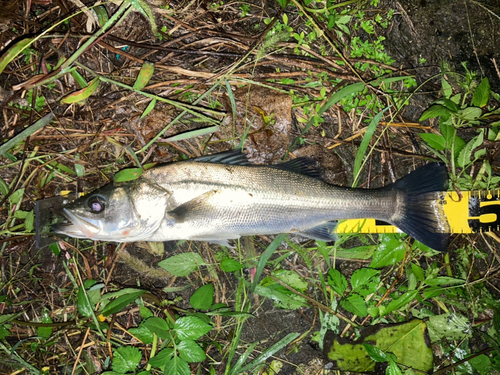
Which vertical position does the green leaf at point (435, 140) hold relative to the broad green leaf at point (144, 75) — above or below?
below

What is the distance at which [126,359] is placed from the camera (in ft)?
10.3

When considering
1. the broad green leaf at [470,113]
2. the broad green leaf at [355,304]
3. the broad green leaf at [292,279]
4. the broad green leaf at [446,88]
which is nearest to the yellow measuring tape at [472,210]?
the broad green leaf at [470,113]

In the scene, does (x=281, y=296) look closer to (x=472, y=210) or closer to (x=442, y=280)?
(x=442, y=280)

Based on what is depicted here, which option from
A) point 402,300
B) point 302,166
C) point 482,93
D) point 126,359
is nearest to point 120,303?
point 126,359

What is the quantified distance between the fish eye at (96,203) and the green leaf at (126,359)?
4.66 ft

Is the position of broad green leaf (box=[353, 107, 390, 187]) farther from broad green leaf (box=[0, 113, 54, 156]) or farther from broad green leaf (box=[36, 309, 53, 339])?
broad green leaf (box=[36, 309, 53, 339])

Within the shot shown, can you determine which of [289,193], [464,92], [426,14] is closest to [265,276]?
[289,193]

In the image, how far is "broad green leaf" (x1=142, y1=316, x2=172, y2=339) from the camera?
3.06 meters

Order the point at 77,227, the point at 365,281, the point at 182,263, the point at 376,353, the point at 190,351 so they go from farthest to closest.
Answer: the point at 182,263 < the point at 365,281 < the point at 376,353 < the point at 190,351 < the point at 77,227

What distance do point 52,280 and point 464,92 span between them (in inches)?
193

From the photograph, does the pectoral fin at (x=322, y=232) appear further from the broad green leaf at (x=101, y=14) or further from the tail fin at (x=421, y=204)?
the broad green leaf at (x=101, y=14)

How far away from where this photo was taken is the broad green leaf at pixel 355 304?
3197mm

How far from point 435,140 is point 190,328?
3099 millimetres

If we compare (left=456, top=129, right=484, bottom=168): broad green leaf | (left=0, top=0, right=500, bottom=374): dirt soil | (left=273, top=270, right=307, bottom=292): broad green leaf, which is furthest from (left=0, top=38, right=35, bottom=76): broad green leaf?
(left=456, top=129, right=484, bottom=168): broad green leaf
